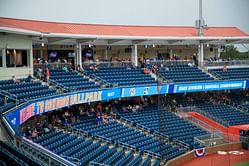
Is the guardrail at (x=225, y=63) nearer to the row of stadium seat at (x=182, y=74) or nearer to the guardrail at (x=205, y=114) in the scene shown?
the row of stadium seat at (x=182, y=74)

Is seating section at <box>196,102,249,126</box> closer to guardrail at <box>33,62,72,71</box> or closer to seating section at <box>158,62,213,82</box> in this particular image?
seating section at <box>158,62,213,82</box>

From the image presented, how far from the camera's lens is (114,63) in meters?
20.2

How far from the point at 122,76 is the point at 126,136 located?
4.48m

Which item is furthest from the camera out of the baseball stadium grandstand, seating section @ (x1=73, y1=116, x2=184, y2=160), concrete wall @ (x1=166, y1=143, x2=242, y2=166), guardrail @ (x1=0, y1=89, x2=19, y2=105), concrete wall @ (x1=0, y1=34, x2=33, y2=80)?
concrete wall @ (x1=166, y1=143, x2=242, y2=166)

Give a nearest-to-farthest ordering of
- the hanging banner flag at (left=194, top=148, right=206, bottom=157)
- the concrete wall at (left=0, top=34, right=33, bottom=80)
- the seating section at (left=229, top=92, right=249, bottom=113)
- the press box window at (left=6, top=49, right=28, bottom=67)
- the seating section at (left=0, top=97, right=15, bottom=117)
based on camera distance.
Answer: the seating section at (left=0, top=97, right=15, bottom=117), the concrete wall at (left=0, top=34, right=33, bottom=80), the press box window at (left=6, top=49, right=28, bottom=67), the hanging banner flag at (left=194, top=148, right=206, bottom=157), the seating section at (left=229, top=92, right=249, bottom=113)

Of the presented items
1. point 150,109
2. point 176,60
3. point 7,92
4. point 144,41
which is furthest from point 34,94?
point 176,60

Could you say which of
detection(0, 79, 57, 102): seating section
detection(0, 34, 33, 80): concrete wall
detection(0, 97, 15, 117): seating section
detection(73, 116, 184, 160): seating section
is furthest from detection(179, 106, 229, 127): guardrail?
detection(0, 97, 15, 117): seating section

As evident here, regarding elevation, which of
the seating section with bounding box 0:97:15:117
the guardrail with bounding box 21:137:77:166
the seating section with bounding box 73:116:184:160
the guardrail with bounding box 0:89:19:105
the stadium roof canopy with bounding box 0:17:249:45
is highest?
the stadium roof canopy with bounding box 0:17:249:45

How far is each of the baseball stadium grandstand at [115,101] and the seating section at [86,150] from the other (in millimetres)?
41

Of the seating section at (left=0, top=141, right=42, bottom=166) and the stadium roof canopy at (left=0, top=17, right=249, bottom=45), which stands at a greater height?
the stadium roof canopy at (left=0, top=17, right=249, bottom=45)

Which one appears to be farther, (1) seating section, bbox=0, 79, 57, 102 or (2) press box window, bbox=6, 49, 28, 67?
(2) press box window, bbox=6, 49, 28, 67

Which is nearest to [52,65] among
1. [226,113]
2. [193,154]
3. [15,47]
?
[15,47]

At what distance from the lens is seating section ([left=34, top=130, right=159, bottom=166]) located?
1148cm

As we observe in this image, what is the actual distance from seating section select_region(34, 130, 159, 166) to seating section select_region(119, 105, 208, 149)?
2.98m
